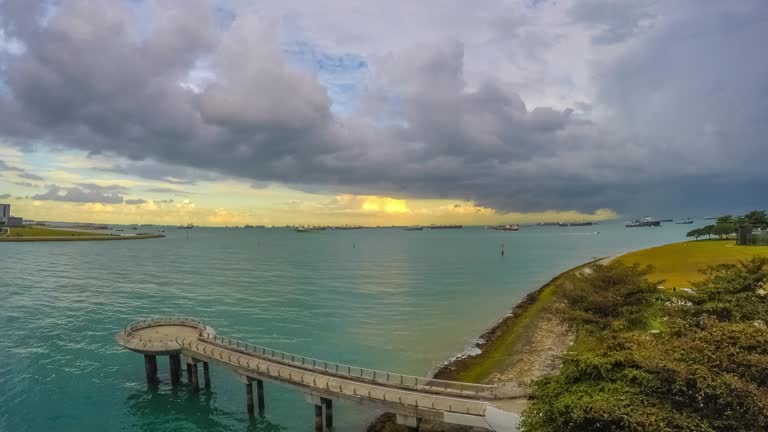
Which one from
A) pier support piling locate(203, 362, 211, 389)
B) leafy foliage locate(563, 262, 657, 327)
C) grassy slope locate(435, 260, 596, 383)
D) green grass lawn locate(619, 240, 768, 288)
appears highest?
leafy foliage locate(563, 262, 657, 327)

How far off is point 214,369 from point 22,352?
20572mm

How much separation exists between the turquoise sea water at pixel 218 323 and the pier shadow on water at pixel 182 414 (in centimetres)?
13

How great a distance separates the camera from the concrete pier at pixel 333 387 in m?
24.4

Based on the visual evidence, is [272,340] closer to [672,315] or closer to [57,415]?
[57,415]

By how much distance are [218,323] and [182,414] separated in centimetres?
2572

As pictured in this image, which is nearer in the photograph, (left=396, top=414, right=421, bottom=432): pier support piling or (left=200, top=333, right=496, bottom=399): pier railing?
(left=396, top=414, right=421, bottom=432): pier support piling

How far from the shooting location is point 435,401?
25438 mm

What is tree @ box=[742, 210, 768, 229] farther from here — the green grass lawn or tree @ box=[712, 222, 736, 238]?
the green grass lawn

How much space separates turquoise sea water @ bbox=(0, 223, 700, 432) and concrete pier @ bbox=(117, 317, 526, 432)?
255 centimetres

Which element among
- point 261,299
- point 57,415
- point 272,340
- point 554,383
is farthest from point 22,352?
point 554,383

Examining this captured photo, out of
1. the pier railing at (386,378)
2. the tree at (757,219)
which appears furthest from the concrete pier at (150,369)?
the tree at (757,219)

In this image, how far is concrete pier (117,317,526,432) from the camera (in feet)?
80.0

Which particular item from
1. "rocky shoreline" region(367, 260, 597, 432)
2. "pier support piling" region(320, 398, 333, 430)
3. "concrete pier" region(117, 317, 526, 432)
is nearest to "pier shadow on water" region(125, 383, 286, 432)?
"concrete pier" region(117, 317, 526, 432)

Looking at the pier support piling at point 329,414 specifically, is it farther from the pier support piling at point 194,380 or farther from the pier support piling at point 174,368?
the pier support piling at point 174,368
